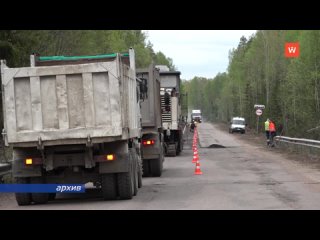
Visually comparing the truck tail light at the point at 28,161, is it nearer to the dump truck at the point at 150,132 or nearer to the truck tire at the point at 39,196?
the truck tire at the point at 39,196

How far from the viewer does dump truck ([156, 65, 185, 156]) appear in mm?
29047

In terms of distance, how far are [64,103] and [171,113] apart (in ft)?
55.8

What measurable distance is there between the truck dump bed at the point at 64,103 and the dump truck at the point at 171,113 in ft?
50.7

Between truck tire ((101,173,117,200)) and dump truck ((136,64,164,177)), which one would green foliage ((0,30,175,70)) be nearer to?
dump truck ((136,64,164,177))

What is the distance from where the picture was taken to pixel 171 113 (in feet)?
96.9

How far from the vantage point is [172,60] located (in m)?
159

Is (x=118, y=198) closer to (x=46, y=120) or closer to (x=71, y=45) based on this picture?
(x=46, y=120)

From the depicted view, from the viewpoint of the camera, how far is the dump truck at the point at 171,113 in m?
29.0

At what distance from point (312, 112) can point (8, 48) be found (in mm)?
34376

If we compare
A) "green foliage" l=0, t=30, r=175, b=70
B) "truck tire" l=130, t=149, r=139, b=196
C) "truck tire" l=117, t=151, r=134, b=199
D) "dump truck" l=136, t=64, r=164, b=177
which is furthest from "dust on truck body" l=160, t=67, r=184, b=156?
"truck tire" l=117, t=151, r=134, b=199

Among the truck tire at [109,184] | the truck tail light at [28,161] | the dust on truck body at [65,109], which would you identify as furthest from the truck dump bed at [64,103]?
the truck tire at [109,184]

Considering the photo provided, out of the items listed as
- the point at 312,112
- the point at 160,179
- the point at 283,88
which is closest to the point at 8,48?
the point at 160,179

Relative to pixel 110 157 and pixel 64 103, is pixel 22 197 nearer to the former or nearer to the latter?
pixel 110 157

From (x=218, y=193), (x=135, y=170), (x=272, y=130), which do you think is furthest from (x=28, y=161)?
(x=272, y=130)
